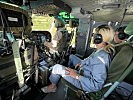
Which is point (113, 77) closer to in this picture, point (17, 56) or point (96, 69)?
point (96, 69)

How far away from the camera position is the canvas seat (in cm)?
121

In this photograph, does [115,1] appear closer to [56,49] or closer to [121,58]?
[121,58]

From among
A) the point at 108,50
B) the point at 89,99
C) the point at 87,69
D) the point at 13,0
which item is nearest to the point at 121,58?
the point at 108,50

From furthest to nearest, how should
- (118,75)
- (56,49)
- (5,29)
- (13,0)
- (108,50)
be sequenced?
(56,49) < (13,0) < (108,50) < (118,75) < (5,29)

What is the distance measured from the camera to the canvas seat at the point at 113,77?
1210mm

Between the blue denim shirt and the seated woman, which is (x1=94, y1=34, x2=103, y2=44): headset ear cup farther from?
the blue denim shirt

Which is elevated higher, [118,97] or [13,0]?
[13,0]

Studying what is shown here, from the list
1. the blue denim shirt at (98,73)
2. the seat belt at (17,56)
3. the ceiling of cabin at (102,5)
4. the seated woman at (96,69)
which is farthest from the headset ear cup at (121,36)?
the seat belt at (17,56)

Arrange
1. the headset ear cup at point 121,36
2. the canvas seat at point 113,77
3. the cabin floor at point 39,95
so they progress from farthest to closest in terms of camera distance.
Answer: the headset ear cup at point 121,36, the cabin floor at point 39,95, the canvas seat at point 113,77

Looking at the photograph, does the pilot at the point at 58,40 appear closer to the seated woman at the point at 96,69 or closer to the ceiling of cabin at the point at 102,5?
the ceiling of cabin at the point at 102,5

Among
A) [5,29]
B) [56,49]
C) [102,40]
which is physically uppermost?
[5,29]

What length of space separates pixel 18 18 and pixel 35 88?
118 centimetres

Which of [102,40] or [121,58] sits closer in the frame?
[121,58]

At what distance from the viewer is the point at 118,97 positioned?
1871 millimetres
